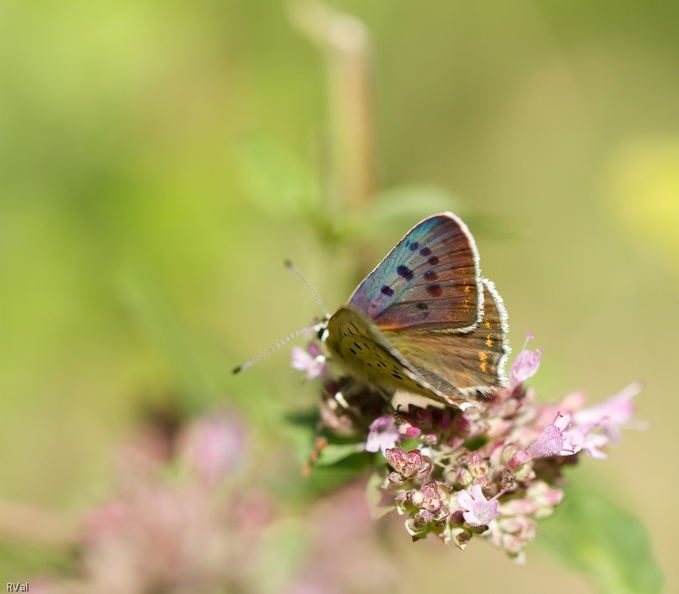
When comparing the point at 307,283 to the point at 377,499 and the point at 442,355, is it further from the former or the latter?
the point at 377,499

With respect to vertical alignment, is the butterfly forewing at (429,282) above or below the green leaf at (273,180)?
above

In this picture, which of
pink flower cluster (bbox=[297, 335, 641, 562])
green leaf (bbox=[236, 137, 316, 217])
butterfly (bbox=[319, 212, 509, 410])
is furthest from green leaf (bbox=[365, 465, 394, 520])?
green leaf (bbox=[236, 137, 316, 217])

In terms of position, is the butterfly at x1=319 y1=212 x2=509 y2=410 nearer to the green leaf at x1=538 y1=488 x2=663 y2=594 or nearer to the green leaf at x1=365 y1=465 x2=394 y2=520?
the green leaf at x1=365 y1=465 x2=394 y2=520

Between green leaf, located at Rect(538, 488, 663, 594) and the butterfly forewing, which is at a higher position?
the butterfly forewing

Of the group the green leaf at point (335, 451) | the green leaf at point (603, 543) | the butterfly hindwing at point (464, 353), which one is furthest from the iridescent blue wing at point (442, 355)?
the green leaf at point (603, 543)

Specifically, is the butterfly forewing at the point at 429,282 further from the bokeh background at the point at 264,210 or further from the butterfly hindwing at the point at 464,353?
the bokeh background at the point at 264,210

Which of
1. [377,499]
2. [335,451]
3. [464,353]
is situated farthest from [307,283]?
[377,499]
